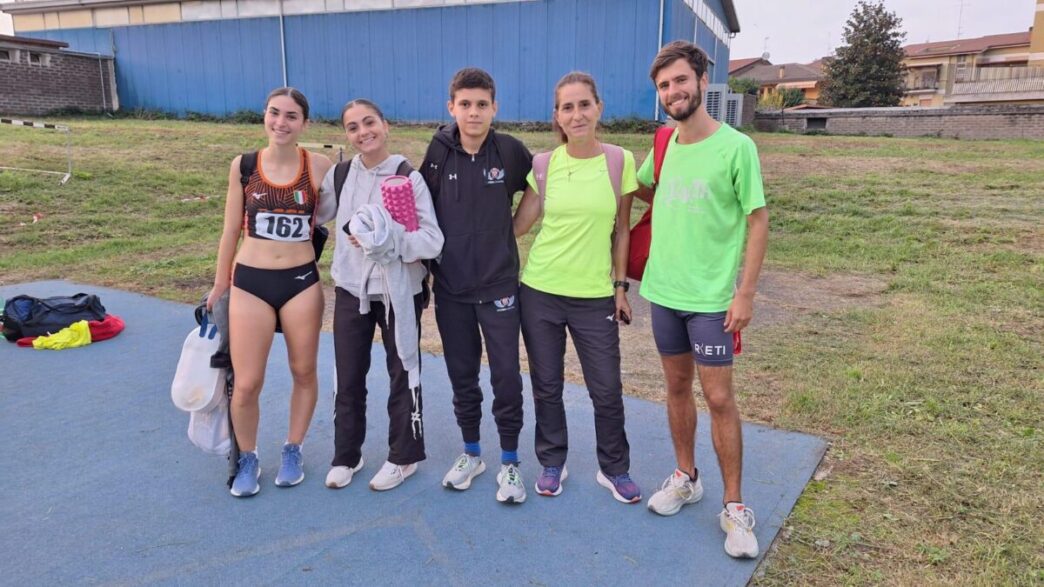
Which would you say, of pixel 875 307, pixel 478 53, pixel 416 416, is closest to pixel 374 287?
pixel 416 416

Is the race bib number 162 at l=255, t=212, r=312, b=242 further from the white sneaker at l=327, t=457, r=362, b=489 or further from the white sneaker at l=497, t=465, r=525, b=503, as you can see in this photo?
the white sneaker at l=497, t=465, r=525, b=503

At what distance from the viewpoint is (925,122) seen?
25234 mm

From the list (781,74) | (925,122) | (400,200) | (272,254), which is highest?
(781,74)

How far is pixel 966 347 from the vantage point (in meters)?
5.08

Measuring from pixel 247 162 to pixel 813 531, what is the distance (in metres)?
2.70

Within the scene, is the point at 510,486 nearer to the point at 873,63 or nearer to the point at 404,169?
the point at 404,169

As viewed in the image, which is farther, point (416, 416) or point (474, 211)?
point (416, 416)

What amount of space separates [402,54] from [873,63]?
27128 mm

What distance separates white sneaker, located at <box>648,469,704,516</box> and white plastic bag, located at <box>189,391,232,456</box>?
186 centimetres

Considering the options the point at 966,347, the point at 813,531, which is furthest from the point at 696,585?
the point at 966,347

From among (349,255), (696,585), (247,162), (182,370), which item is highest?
(247,162)

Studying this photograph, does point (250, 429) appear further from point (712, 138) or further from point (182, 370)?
point (712, 138)

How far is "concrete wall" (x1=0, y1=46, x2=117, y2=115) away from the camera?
2161 centimetres

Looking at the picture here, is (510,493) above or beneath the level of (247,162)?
beneath
